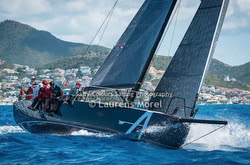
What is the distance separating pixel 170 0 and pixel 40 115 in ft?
17.2

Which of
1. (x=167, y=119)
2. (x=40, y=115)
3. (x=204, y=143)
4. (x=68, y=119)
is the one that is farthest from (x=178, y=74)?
(x=40, y=115)

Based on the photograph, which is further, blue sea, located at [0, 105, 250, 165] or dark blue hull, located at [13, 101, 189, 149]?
dark blue hull, located at [13, 101, 189, 149]

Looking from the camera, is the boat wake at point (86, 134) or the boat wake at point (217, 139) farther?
the boat wake at point (86, 134)

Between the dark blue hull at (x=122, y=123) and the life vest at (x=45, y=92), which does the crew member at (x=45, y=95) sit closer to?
the life vest at (x=45, y=92)

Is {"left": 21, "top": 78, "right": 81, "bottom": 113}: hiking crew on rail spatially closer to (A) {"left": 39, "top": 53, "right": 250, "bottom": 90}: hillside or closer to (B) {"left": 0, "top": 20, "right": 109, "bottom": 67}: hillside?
(A) {"left": 39, "top": 53, "right": 250, "bottom": 90}: hillside

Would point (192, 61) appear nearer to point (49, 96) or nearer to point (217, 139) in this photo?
point (217, 139)

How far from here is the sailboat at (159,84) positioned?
21.7 feet

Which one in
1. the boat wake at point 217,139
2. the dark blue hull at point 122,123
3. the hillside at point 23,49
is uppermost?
the hillside at point 23,49

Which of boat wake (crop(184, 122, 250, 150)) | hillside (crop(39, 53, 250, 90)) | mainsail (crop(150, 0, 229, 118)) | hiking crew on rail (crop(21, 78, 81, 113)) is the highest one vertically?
hillside (crop(39, 53, 250, 90))

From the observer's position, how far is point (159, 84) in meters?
7.61

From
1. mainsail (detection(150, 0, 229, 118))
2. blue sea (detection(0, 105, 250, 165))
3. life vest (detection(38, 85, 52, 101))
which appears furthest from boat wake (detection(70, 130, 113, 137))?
mainsail (detection(150, 0, 229, 118))

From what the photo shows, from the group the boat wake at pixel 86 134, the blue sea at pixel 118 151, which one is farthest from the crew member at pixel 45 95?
the blue sea at pixel 118 151

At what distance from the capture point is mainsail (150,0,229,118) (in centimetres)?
696

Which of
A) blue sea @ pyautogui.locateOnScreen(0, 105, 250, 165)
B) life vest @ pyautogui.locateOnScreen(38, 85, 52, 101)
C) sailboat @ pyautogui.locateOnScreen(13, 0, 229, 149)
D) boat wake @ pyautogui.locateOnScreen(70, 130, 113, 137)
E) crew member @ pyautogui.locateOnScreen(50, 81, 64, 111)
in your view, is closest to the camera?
blue sea @ pyautogui.locateOnScreen(0, 105, 250, 165)
